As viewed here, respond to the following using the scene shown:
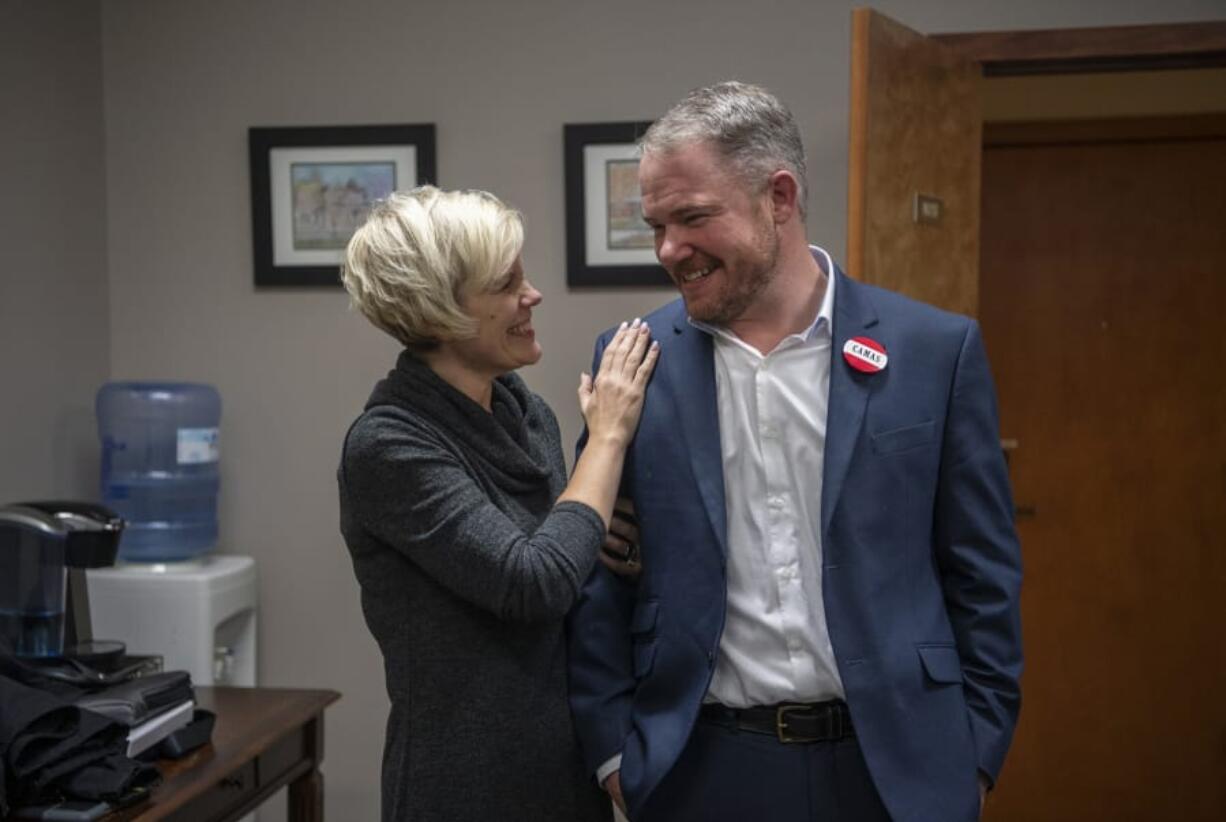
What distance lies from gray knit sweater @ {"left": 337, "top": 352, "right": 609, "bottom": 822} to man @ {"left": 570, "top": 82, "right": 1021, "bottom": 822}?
0.07 meters

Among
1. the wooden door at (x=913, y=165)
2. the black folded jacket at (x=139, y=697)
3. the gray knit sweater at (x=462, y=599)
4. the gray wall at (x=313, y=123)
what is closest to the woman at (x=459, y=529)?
the gray knit sweater at (x=462, y=599)

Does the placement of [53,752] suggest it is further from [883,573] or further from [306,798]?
[883,573]

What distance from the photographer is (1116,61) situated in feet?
9.52

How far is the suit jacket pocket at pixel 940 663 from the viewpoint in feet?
5.00

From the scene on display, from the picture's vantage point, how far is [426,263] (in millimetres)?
1575

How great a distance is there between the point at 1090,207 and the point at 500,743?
296cm

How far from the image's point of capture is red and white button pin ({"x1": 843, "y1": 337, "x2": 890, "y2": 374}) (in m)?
1.55

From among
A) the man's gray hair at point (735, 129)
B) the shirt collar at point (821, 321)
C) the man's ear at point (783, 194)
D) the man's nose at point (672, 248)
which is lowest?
the shirt collar at point (821, 321)

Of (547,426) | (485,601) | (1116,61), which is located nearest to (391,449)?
(485,601)

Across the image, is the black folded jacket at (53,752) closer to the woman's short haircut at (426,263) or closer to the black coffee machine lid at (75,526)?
the black coffee machine lid at (75,526)

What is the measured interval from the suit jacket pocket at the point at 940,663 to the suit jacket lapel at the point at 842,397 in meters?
0.20

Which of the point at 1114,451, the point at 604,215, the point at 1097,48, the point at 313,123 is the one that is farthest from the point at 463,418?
the point at 1114,451

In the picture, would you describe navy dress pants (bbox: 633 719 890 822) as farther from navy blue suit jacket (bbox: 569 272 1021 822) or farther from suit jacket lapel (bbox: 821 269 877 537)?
suit jacket lapel (bbox: 821 269 877 537)

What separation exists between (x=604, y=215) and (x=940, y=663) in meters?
1.79
